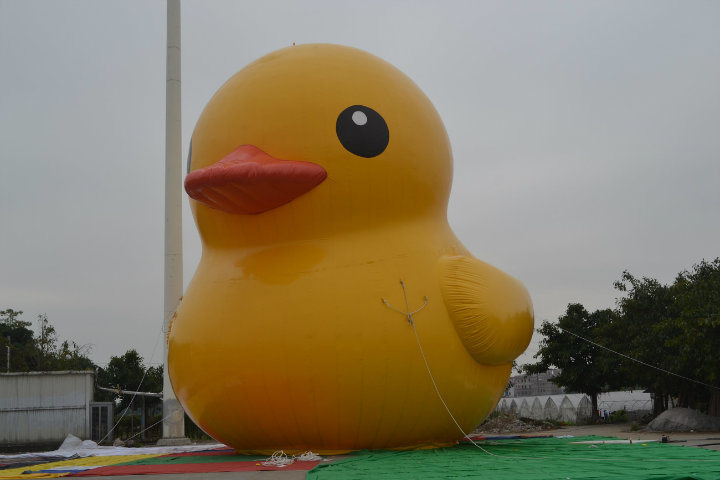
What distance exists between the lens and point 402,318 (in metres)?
8.80

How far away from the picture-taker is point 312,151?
9.16 meters

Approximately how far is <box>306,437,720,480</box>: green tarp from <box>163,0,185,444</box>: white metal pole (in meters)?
10.8

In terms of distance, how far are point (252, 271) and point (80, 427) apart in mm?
13161

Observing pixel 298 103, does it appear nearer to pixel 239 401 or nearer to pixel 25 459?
pixel 239 401

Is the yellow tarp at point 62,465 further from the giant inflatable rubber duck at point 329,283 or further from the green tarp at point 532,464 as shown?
the green tarp at point 532,464

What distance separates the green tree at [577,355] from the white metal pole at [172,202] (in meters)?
14.5

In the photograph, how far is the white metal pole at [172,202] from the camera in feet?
60.6

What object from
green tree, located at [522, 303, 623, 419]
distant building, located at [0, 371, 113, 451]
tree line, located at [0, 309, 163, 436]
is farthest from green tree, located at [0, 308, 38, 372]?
green tree, located at [522, 303, 623, 419]

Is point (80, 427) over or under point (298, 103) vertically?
under

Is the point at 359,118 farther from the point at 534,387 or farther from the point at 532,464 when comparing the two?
the point at 534,387

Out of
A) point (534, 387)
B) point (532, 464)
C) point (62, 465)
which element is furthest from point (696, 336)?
point (534, 387)

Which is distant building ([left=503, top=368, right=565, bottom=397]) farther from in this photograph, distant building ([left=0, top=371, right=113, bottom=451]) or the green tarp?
the green tarp

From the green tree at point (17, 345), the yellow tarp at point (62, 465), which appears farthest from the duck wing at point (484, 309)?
the green tree at point (17, 345)

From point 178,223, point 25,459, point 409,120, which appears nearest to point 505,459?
point 409,120
